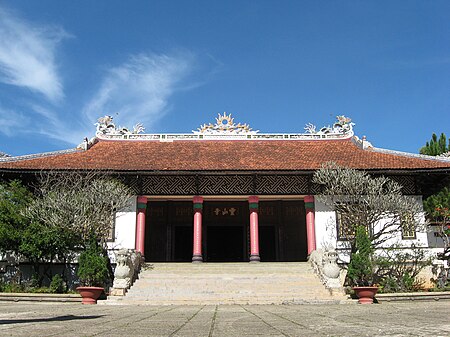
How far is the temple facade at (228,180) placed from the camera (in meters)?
15.8

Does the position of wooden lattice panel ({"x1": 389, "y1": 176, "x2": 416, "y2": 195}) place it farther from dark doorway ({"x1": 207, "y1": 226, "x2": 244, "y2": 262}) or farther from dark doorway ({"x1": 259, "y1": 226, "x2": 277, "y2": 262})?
dark doorway ({"x1": 207, "y1": 226, "x2": 244, "y2": 262})

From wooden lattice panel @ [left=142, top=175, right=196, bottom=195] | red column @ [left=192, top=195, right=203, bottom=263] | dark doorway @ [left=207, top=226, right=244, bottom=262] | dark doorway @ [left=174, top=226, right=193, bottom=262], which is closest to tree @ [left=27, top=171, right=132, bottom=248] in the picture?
wooden lattice panel @ [left=142, top=175, right=196, bottom=195]

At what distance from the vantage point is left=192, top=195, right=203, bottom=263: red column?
15.9m

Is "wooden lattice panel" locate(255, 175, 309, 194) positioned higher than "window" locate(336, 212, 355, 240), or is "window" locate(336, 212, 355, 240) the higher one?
"wooden lattice panel" locate(255, 175, 309, 194)

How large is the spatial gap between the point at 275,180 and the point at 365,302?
6403 millimetres

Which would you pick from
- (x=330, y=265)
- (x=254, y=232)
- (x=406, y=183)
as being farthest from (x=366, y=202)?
(x=254, y=232)

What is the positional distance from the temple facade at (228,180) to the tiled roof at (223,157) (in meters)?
0.04

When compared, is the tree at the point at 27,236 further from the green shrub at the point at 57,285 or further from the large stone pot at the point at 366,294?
the large stone pot at the point at 366,294

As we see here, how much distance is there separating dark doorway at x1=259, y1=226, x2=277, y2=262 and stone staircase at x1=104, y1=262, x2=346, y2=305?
4.10 meters

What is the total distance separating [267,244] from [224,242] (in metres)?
1.88

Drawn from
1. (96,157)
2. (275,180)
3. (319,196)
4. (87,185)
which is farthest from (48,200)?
(319,196)

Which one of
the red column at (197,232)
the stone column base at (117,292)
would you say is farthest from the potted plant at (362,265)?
the stone column base at (117,292)

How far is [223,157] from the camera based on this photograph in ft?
57.8

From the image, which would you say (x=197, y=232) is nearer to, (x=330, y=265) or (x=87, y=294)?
(x=330, y=265)
